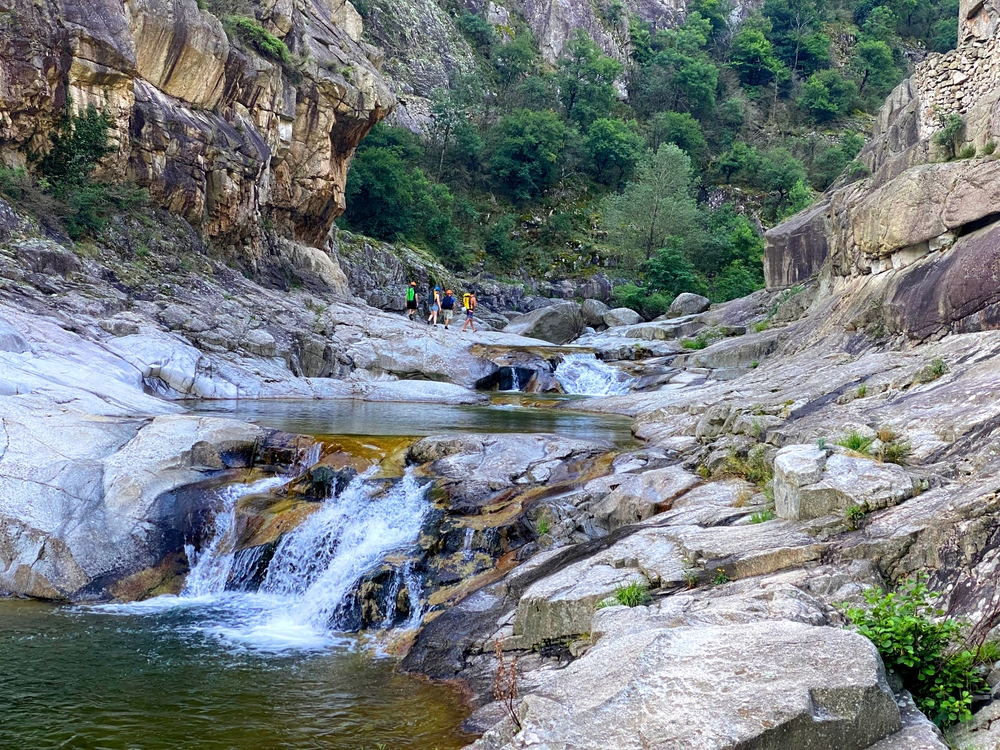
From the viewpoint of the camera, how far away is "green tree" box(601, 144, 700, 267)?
46844mm

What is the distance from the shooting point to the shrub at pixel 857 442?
29.2 feet

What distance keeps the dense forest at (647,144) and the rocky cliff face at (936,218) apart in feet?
34.6

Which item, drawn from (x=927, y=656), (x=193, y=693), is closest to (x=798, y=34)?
(x=927, y=656)

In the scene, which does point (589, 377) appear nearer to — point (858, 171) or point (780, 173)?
point (858, 171)

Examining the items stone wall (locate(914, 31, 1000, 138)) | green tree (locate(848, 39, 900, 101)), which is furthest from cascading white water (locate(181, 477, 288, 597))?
green tree (locate(848, 39, 900, 101))

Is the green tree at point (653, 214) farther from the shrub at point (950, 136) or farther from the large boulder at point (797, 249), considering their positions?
the shrub at point (950, 136)

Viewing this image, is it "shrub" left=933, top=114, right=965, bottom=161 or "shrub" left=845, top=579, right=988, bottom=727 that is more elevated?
"shrub" left=933, top=114, right=965, bottom=161

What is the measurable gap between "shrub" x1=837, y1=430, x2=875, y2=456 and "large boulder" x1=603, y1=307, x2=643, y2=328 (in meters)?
27.2

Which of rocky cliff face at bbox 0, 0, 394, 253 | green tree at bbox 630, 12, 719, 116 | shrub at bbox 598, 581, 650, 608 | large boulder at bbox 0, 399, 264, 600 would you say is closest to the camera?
shrub at bbox 598, 581, 650, 608

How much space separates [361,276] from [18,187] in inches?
635

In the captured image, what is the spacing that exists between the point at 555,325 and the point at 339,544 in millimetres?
24504

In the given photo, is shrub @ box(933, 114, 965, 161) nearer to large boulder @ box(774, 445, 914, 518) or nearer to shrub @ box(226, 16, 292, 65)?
large boulder @ box(774, 445, 914, 518)

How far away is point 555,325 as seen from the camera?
34562mm

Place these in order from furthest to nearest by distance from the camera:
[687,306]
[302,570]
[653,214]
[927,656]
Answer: [653,214] → [687,306] → [302,570] → [927,656]
